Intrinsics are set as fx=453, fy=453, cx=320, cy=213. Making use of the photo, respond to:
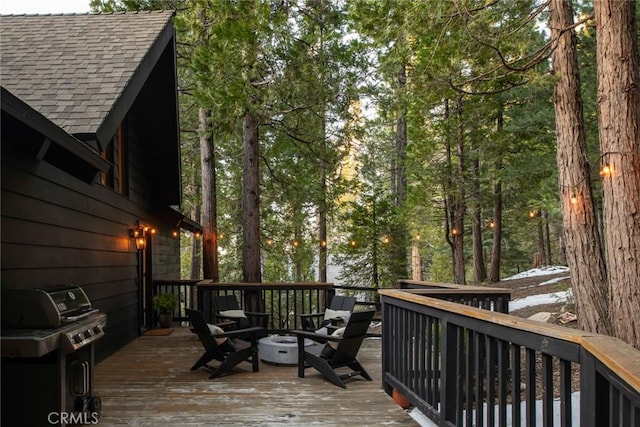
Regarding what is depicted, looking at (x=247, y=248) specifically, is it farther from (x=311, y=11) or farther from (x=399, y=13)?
(x=399, y=13)

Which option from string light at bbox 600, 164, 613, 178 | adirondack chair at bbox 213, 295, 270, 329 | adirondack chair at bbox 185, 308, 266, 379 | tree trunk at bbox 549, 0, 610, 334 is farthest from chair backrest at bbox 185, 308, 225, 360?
string light at bbox 600, 164, 613, 178

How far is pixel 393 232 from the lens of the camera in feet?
44.0

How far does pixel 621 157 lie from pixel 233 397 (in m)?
4.60

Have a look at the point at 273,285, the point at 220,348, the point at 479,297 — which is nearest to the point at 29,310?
the point at 220,348

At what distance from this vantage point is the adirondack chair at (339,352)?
4594mm

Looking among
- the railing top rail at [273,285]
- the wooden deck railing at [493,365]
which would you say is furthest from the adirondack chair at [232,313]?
the wooden deck railing at [493,365]

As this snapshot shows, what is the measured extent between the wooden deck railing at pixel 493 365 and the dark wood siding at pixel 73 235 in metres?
3.25

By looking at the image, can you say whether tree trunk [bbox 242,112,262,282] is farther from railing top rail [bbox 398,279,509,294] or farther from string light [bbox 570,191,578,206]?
string light [bbox 570,191,578,206]

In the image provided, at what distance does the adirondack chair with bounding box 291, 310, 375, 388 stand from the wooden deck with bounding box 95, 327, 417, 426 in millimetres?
107

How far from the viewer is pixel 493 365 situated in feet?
9.07

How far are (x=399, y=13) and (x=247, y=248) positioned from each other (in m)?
5.39

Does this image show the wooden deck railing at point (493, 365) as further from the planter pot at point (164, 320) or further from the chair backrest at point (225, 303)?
the planter pot at point (164, 320)

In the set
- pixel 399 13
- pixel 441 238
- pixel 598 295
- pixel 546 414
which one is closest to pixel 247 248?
pixel 399 13

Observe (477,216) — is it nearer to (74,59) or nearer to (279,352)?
(279,352)
